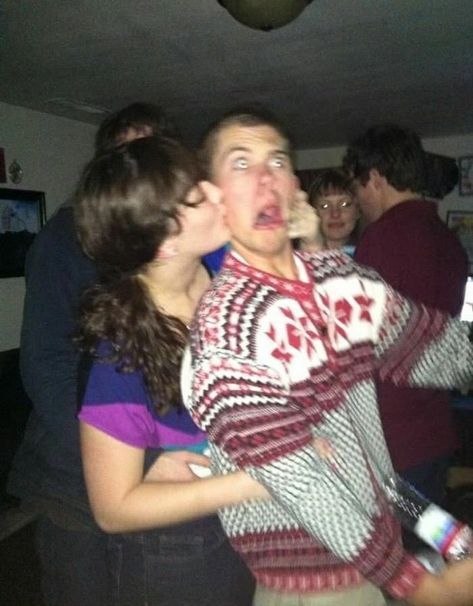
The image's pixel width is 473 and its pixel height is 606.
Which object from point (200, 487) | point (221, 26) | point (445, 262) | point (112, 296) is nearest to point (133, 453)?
point (200, 487)

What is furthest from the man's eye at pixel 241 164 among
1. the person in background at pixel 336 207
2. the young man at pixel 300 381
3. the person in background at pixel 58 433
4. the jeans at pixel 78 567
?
the person in background at pixel 336 207

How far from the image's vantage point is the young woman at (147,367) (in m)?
0.72

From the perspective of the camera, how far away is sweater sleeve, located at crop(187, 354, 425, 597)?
1.95 feet

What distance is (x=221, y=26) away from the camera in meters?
2.01

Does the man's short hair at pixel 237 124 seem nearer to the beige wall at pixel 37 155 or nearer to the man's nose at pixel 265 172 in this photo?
the man's nose at pixel 265 172

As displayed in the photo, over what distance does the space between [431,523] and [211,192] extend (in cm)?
55

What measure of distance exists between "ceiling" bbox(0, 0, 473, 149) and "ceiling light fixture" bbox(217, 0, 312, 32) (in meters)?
0.64

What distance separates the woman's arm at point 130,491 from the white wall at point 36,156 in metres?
2.84

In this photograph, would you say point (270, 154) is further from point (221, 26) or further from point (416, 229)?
point (221, 26)

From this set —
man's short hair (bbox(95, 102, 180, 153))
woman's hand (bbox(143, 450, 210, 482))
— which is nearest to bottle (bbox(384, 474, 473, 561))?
woman's hand (bbox(143, 450, 210, 482))

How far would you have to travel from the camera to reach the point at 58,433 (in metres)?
0.96

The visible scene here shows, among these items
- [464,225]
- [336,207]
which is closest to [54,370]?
[336,207]

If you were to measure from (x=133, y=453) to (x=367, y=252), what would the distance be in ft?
3.23

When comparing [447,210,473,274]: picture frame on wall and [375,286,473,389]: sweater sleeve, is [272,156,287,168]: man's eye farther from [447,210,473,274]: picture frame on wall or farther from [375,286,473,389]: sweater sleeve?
[447,210,473,274]: picture frame on wall
